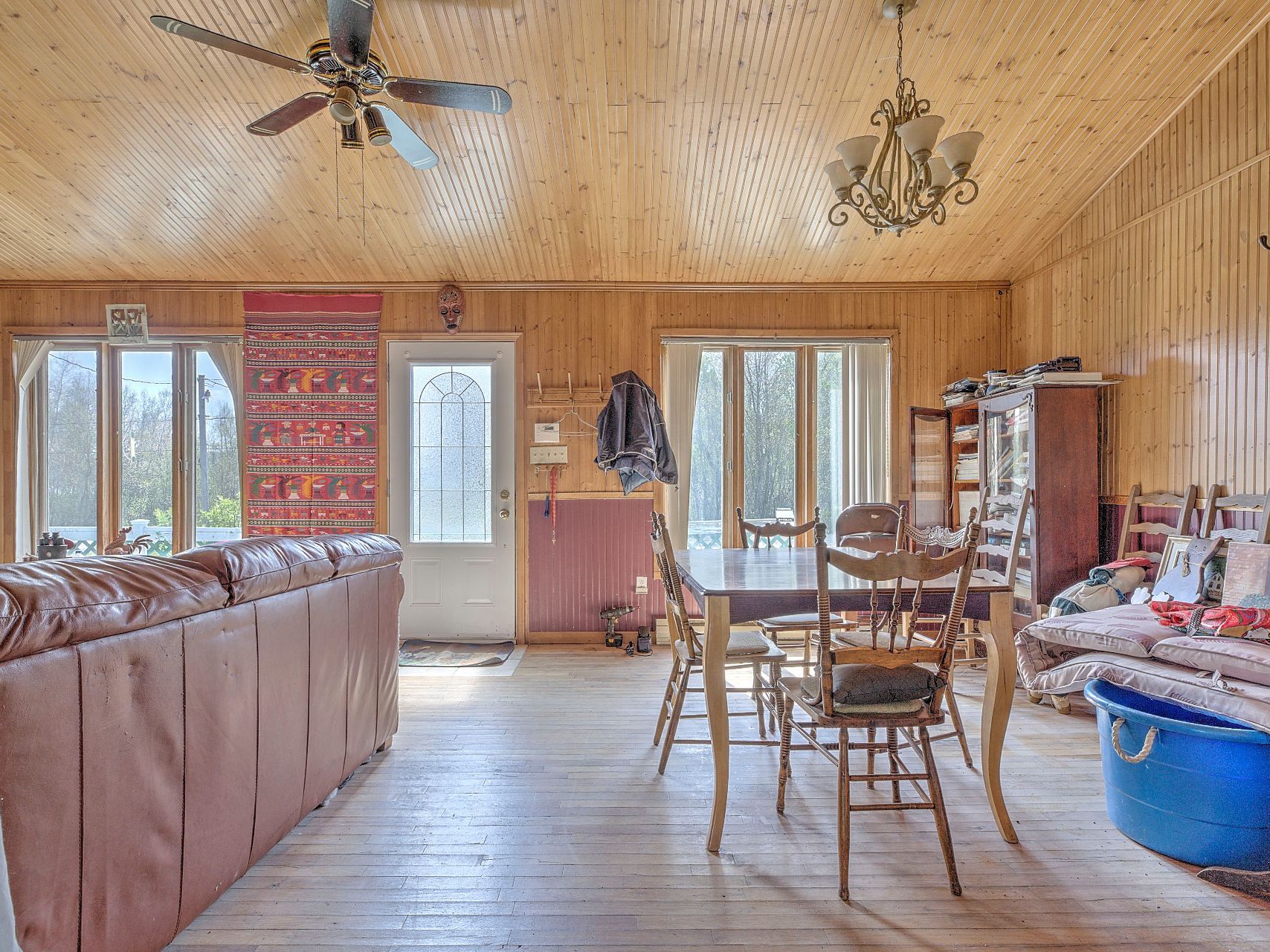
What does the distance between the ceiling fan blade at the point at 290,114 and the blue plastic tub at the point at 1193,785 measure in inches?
140

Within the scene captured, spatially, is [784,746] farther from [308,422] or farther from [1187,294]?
[308,422]

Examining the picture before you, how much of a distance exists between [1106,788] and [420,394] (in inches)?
172

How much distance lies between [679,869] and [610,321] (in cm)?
362

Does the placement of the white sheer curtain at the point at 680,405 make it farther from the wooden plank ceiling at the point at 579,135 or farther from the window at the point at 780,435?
the wooden plank ceiling at the point at 579,135

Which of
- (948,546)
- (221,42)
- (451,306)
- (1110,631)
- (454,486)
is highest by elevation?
(221,42)

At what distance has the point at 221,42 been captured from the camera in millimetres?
2162

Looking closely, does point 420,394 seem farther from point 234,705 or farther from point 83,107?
point 234,705

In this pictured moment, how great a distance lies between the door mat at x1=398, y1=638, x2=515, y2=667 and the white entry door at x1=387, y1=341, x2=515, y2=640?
0.12 m

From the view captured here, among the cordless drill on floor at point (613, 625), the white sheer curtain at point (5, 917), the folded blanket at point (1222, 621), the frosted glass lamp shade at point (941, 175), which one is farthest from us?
the cordless drill on floor at point (613, 625)

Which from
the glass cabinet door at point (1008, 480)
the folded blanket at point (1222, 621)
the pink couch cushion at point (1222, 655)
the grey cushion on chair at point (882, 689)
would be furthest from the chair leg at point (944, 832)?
the glass cabinet door at point (1008, 480)

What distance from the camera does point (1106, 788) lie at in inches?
83.0

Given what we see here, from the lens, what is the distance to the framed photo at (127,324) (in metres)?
4.61

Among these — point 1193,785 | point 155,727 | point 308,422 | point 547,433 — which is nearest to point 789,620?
point 1193,785

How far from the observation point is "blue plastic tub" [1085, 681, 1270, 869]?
1.80 meters
